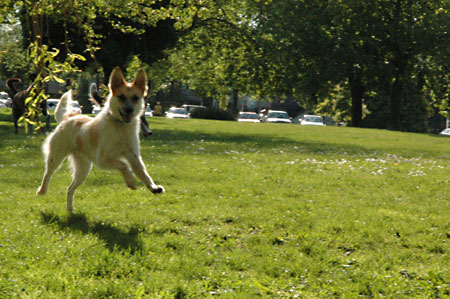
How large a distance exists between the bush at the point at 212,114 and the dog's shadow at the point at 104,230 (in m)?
40.9

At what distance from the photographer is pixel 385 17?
3366cm

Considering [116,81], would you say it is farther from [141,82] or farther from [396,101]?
[396,101]

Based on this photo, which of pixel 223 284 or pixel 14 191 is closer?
pixel 223 284

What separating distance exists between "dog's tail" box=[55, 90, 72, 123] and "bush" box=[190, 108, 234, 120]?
131 feet

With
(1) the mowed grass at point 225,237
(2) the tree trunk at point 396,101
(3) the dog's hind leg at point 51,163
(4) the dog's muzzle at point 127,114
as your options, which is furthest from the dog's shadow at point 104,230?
(2) the tree trunk at point 396,101

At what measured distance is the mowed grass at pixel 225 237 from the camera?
4.62 meters

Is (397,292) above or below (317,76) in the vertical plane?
below

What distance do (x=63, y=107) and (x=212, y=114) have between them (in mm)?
40878

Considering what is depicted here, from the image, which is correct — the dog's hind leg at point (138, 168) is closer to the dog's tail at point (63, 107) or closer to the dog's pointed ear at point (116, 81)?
the dog's pointed ear at point (116, 81)

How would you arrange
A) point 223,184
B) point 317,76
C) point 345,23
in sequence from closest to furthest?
point 223,184, point 317,76, point 345,23

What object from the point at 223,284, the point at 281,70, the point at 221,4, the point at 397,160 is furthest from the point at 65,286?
the point at 221,4

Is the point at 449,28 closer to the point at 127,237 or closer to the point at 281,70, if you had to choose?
the point at 281,70

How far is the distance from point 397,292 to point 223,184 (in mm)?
5334

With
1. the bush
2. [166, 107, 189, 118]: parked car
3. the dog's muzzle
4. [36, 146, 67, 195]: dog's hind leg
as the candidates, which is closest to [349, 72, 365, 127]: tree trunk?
the bush
